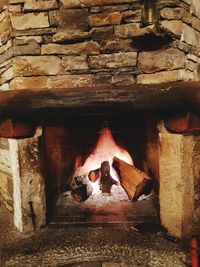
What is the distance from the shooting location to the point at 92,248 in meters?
2.57

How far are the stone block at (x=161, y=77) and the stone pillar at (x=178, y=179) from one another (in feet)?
1.46

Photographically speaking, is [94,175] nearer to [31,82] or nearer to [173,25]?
[31,82]

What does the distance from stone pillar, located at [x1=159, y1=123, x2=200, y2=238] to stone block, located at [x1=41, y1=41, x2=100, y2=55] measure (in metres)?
1.01

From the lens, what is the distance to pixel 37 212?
287 centimetres

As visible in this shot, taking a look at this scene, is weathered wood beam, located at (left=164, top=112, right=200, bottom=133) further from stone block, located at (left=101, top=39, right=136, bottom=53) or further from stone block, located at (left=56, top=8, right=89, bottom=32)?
stone block, located at (left=56, top=8, right=89, bottom=32)

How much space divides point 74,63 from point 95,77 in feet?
0.83

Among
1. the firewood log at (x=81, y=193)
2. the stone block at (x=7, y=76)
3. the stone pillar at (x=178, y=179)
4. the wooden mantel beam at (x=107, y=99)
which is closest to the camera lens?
the wooden mantel beam at (x=107, y=99)

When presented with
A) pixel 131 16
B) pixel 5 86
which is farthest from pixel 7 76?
pixel 131 16

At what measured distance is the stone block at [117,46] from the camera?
2.65m

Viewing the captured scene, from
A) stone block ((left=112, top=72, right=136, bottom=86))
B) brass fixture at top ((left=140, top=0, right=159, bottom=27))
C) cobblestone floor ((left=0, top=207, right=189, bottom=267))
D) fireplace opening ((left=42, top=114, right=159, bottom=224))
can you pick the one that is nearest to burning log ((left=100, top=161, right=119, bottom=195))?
fireplace opening ((left=42, top=114, right=159, bottom=224))

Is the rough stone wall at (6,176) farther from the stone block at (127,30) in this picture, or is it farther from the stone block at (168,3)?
the stone block at (168,3)

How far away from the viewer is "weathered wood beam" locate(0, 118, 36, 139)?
2.65 metres

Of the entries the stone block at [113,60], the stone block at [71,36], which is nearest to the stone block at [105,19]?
the stone block at [71,36]

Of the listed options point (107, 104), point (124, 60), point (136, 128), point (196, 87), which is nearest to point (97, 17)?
point (124, 60)
